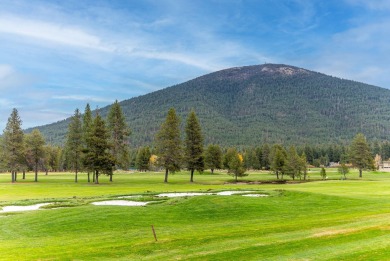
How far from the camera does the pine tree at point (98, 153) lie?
67938 mm

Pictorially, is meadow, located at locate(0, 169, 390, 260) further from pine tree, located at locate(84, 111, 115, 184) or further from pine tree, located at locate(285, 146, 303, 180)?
pine tree, located at locate(285, 146, 303, 180)

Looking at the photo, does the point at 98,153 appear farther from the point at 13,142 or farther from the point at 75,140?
the point at 13,142

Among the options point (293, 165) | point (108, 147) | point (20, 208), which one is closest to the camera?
point (20, 208)

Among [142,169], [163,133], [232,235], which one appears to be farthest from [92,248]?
[142,169]

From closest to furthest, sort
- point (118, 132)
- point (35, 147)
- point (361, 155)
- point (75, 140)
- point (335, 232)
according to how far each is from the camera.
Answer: point (335, 232) → point (75, 140) → point (118, 132) → point (35, 147) → point (361, 155)

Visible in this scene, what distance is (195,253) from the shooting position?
48.4ft

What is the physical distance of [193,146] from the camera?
76938 millimetres

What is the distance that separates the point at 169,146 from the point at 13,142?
3514 cm

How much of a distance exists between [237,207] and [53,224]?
13.5m

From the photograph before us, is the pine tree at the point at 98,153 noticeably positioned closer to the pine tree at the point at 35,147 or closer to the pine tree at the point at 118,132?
the pine tree at the point at 118,132

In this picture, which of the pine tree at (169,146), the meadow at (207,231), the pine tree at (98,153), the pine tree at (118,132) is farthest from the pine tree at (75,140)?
the meadow at (207,231)

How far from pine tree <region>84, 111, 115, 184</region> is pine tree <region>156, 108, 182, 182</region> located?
33.0ft

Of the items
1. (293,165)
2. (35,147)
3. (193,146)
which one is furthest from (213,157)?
(35,147)

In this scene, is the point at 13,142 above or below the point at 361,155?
above
